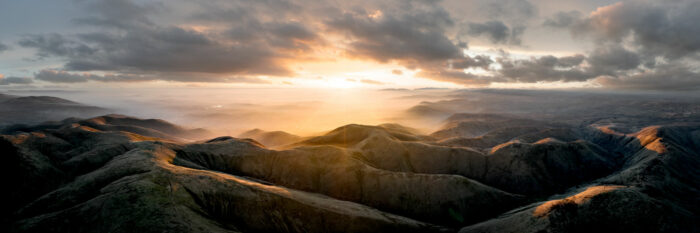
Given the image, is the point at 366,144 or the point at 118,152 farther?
the point at 366,144

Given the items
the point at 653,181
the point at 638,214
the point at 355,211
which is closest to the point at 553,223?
the point at 638,214

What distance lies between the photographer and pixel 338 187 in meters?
70.2

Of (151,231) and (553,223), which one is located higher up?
(151,231)

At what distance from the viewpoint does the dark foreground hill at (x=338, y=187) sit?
3378cm

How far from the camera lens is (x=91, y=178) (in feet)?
137

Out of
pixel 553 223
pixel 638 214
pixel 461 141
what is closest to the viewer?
pixel 553 223

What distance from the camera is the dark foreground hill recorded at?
33781 millimetres

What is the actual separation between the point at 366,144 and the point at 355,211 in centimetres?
5666

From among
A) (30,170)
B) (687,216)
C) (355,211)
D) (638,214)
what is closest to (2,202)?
(30,170)

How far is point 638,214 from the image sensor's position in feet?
144

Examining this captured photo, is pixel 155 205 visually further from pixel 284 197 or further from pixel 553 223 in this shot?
pixel 553 223

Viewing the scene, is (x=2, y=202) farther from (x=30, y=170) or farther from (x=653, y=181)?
(x=653, y=181)

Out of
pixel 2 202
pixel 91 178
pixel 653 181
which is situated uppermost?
pixel 91 178

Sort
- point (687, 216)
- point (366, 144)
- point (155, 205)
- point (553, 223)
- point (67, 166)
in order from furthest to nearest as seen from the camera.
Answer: point (366, 144) → point (67, 166) → point (687, 216) → point (553, 223) → point (155, 205)
